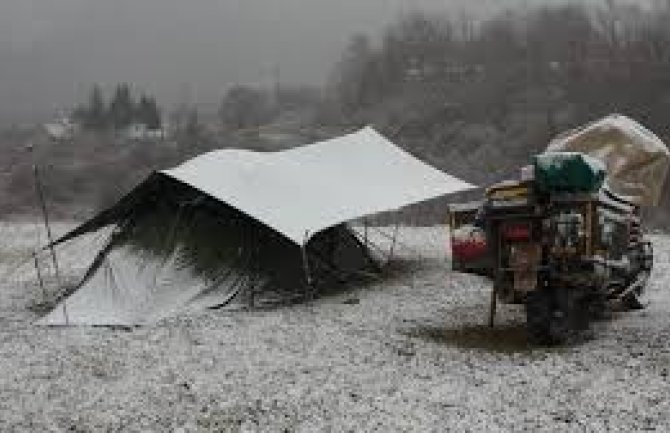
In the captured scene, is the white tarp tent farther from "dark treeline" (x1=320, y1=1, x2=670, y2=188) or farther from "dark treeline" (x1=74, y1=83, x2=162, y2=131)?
"dark treeline" (x1=74, y1=83, x2=162, y2=131)

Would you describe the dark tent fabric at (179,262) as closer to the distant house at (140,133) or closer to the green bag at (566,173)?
the green bag at (566,173)

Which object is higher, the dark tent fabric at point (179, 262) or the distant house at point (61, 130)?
the dark tent fabric at point (179, 262)

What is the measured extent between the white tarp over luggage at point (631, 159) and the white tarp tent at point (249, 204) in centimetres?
473

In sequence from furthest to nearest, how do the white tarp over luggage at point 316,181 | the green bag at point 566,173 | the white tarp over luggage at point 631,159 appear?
the white tarp over luggage at point 316,181 → the white tarp over luggage at point 631,159 → the green bag at point 566,173

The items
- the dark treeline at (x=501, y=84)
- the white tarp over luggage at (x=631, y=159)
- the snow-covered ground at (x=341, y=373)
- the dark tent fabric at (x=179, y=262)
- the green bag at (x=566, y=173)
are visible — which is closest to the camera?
the snow-covered ground at (x=341, y=373)

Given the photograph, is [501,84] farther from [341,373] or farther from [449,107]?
[341,373]

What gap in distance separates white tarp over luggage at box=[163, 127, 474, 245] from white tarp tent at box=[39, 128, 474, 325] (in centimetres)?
2

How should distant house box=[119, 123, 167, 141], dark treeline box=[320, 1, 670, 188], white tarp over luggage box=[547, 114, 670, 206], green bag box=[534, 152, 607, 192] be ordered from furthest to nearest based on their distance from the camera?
distant house box=[119, 123, 167, 141] < dark treeline box=[320, 1, 670, 188] < white tarp over luggage box=[547, 114, 670, 206] < green bag box=[534, 152, 607, 192]

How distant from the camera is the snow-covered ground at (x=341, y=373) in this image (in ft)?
35.8

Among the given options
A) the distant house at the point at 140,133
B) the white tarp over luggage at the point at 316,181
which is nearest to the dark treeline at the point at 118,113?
the distant house at the point at 140,133

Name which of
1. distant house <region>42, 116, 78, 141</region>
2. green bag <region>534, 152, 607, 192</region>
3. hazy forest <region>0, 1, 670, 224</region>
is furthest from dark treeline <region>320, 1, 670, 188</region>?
green bag <region>534, 152, 607, 192</region>

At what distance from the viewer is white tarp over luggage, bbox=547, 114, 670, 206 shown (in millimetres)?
17516

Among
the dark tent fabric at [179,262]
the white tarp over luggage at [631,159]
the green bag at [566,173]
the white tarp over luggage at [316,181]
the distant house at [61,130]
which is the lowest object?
the distant house at [61,130]

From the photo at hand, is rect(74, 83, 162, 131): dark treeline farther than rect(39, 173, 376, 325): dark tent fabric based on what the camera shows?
Yes
